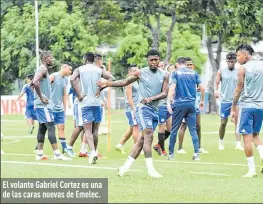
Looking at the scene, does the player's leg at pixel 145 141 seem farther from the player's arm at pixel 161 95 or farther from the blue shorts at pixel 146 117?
the player's arm at pixel 161 95

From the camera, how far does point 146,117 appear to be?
15.9 metres

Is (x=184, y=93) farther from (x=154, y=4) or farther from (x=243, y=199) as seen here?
(x=154, y=4)

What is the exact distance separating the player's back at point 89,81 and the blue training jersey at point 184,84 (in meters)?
1.87

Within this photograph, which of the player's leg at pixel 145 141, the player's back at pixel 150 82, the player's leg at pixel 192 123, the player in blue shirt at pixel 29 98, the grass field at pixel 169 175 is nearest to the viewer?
the grass field at pixel 169 175

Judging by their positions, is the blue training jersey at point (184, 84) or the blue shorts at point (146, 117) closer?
the blue shorts at point (146, 117)

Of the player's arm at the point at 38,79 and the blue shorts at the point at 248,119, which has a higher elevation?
the player's arm at the point at 38,79

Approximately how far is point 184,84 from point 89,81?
2.24m

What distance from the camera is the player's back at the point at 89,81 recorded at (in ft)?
63.8

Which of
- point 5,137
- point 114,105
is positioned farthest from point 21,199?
point 114,105

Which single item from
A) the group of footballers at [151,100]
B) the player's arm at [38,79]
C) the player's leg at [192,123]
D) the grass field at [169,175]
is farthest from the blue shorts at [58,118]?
the player's leg at [192,123]

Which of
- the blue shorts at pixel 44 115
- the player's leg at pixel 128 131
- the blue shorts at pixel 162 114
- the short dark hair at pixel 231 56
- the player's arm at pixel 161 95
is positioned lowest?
the player's leg at pixel 128 131

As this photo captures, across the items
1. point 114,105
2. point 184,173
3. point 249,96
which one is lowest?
point 114,105

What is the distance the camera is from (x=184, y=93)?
2066cm

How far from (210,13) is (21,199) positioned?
116 feet
